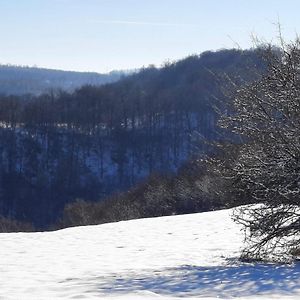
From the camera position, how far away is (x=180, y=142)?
316 feet

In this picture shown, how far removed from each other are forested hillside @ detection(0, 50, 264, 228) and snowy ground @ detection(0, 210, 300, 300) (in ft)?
177

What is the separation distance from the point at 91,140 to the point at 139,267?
85.0 m

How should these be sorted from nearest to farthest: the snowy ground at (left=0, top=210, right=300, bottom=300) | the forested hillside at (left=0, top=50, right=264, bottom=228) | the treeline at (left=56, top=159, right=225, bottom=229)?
the snowy ground at (left=0, top=210, right=300, bottom=300) → the treeline at (left=56, top=159, right=225, bottom=229) → the forested hillside at (left=0, top=50, right=264, bottom=228)

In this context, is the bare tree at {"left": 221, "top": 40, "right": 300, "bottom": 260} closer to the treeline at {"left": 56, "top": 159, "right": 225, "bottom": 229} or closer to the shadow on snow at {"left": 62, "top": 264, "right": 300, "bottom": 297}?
the shadow on snow at {"left": 62, "top": 264, "right": 300, "bottom": 297}

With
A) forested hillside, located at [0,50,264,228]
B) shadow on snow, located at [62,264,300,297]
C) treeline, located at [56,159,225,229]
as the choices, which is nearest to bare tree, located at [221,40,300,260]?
shadow on snow, located at [62,264,300,297]

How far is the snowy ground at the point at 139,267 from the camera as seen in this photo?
741 centimetres

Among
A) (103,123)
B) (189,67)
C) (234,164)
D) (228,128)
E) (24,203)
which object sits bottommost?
(24,203)

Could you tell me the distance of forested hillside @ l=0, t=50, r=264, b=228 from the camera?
80.4 meters

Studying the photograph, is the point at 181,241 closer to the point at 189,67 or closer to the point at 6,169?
the point at 6,169

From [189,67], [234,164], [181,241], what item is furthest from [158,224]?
[189,67]

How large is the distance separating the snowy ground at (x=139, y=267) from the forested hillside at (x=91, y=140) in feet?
177

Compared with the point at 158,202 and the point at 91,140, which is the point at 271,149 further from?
the point at 91,140

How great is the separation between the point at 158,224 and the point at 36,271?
9.27 metres

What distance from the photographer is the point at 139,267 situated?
1034 cm
